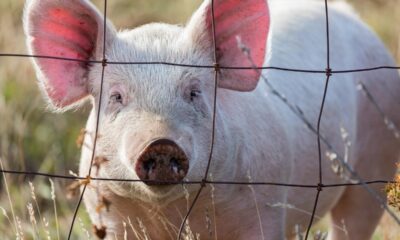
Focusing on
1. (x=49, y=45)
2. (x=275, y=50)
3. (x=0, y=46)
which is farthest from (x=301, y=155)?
(x=0, y=46)

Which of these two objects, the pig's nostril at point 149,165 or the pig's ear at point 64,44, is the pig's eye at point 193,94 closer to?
the pig's ear at point 64,44

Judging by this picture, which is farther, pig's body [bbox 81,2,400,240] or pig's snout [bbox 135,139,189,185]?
pig's body [bbox 81,2,400,240]

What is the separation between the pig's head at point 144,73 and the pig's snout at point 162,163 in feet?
0.36

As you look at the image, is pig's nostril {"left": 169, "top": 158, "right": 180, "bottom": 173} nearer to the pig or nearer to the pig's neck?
the pig

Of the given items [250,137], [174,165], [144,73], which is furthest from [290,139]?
[174,165]

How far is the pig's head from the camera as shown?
13.9ft

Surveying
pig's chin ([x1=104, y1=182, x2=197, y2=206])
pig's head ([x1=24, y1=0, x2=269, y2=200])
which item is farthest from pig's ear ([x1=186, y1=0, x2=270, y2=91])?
pig's chin ([x1=104, y1=182, x2=197, y2=206])

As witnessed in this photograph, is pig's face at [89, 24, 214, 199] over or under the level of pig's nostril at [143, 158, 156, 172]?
over

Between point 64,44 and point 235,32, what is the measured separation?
0.67m

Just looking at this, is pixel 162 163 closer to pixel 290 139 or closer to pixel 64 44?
pixel 64 44

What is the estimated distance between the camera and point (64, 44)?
15.0 ft

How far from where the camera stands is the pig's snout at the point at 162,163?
3.91 meters

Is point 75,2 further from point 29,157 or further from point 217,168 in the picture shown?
point 29,157

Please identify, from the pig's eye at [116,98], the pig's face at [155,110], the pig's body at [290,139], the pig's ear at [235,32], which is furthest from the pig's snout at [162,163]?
the pig's ear at [235,32]
